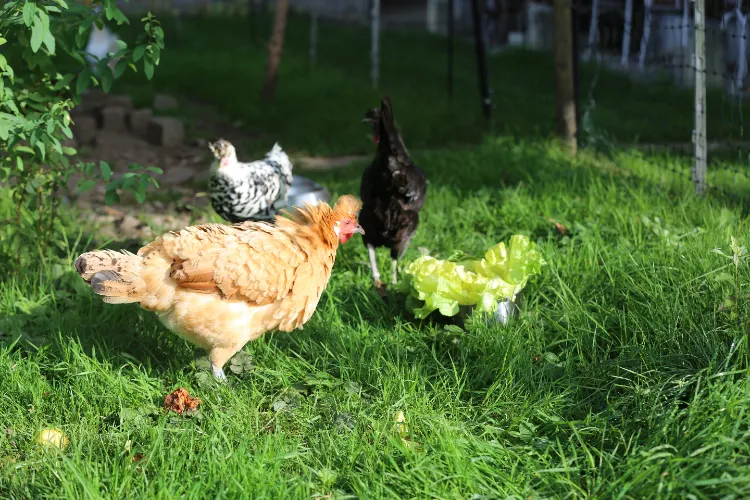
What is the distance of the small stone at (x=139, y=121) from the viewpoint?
8.73m

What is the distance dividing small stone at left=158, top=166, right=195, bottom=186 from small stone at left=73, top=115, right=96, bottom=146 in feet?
4.80

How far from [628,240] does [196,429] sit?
8.47 feet

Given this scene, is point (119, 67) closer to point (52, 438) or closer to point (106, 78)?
point (106, 78)

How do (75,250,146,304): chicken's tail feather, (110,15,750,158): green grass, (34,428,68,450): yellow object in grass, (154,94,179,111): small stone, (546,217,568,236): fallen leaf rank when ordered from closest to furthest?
(34,428,68,450): yellow object in grass, (75,250,146,304): chicken's tail feather, (546,217,568,236): fallen leaf, (110,15,750,158): green grass, (154,94,179,111): small stone

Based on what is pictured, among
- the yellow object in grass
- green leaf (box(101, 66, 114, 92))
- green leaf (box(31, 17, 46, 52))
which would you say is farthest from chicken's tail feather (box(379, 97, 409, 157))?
the yellow object in grass

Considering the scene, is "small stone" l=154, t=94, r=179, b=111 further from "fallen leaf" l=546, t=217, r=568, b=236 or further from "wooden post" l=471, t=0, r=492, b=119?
"fallen leaf" l=546, t=217, r=568, b=236

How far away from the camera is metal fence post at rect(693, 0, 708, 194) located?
199 inches

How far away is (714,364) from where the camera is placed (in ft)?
8.49

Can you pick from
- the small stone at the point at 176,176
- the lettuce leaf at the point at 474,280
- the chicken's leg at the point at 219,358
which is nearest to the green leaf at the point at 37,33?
the chicken's leg at the point at 219,358

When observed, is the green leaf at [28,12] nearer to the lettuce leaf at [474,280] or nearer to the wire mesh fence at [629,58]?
the lettuce leaf at [474,280]

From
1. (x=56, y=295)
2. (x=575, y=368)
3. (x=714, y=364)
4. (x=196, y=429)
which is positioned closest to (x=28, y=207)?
(x=56, y=295)

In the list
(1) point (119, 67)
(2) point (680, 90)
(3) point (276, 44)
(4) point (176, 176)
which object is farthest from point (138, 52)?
(2) point (680, 90)

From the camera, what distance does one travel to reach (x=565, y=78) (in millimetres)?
6824

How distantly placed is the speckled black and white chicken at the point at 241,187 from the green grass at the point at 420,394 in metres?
0.62
